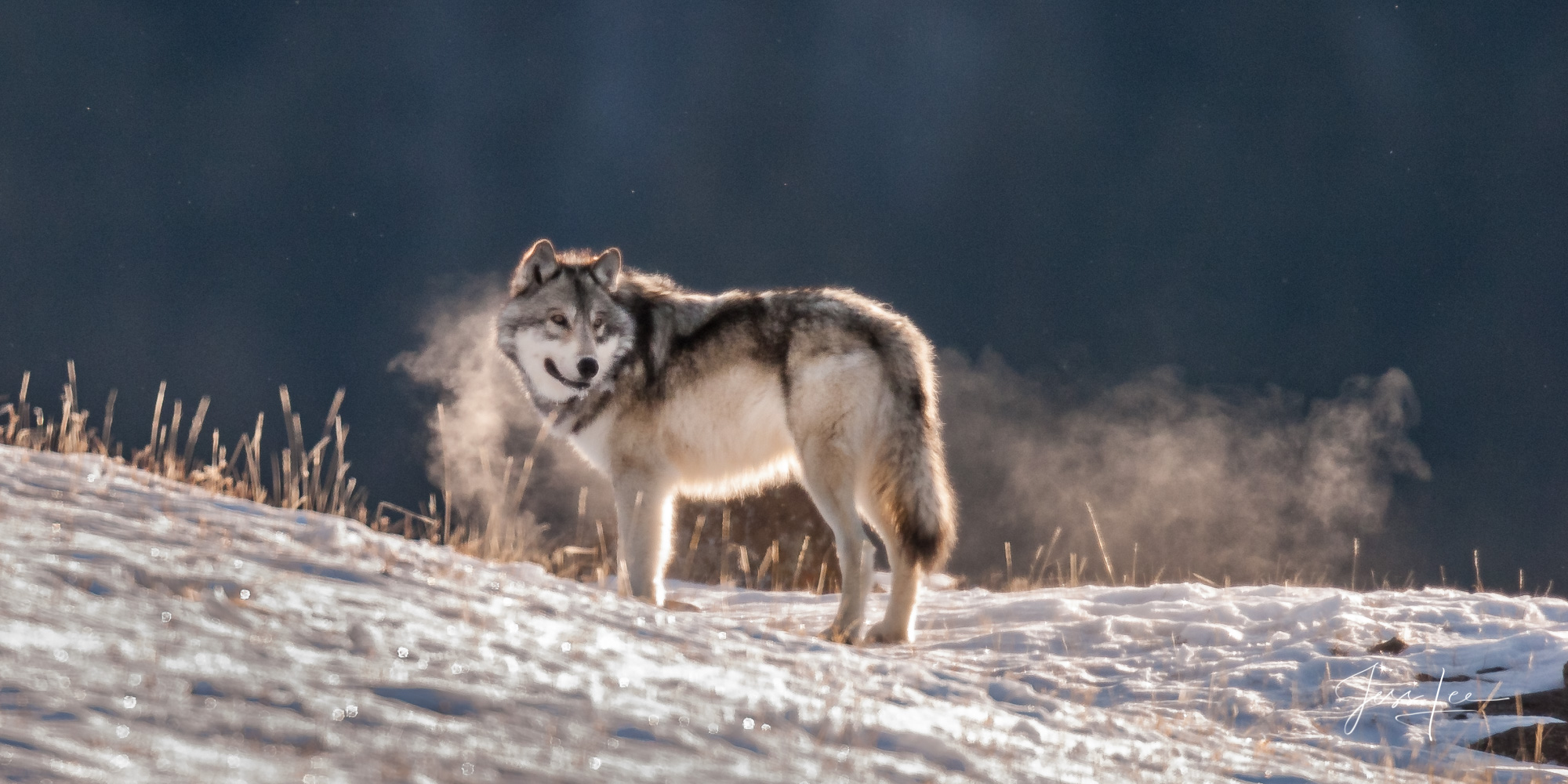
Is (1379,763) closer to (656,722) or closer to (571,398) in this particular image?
(656,722)

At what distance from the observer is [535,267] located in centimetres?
736

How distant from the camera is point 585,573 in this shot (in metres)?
10.5

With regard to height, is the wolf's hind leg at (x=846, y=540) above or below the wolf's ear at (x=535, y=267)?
below

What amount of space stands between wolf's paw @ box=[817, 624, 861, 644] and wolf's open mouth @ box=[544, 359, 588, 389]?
83.1 inches

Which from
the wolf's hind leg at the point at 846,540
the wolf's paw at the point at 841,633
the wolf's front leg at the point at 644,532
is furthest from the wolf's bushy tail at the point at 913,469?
the wolf's front leg at the point at 644,532

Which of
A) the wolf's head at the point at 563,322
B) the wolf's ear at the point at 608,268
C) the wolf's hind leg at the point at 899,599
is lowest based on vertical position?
the wolf's hind leg at the point at 899,599

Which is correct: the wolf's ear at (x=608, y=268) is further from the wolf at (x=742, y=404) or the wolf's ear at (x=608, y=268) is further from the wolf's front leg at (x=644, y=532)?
the wolf's front leg at (x=644, y=532)

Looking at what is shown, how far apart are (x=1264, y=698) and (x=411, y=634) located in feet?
16.8

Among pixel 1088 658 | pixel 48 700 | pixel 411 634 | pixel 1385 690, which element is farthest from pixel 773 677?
pixel 1385 690

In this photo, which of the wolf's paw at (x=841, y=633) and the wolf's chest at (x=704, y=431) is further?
the wolf's chest at (x=704, y=431)

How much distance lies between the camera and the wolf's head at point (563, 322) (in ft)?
22.8

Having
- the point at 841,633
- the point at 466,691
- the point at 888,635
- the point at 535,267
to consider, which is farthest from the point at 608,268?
the point at 466,691

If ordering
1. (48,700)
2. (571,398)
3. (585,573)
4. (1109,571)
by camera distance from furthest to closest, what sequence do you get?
(585,573)
(1109,571)
(571,398)
(48,700)
